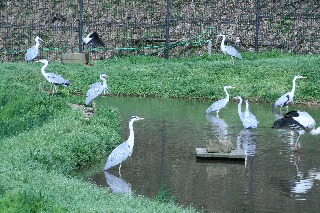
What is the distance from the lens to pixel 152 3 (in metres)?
34.7

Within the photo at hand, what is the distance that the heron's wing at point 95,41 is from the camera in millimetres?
29297

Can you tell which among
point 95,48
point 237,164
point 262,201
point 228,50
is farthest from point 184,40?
point 262,201

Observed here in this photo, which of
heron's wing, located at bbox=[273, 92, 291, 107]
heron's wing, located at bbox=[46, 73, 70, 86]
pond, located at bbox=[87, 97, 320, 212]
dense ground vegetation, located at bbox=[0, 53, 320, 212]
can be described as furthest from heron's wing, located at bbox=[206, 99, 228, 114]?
heron's wing, located at bbox=[46, 73, 70, 86]

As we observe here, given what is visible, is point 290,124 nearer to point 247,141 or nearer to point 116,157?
point 247,141

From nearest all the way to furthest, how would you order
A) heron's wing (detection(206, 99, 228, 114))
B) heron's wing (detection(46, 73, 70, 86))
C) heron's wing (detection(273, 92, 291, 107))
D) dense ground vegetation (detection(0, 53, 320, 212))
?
dense ground vegetation (detection(0, 53, 320, 212)) < heron's wing (detection(206, 99, 228, 114)) < heron's wing (detection(273, 92, 291, 107)) < heron's wing (detection(46, 73, 70, 86))

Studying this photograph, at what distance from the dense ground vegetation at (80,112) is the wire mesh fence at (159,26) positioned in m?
2.79

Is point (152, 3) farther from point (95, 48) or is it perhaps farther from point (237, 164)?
point (237, 164)

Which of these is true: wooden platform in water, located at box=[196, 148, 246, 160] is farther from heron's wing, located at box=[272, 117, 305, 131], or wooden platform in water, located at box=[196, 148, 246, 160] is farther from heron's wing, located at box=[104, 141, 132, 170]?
heron's wing, located at box=[104, 141, 132, 170]

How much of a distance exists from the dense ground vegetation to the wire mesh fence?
2794mm

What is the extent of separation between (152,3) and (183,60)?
274 inches

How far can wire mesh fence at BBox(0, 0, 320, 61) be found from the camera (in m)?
31.2

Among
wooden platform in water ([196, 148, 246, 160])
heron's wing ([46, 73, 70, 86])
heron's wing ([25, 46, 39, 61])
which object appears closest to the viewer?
wooden platform in water ([196, 148, 246, 160])

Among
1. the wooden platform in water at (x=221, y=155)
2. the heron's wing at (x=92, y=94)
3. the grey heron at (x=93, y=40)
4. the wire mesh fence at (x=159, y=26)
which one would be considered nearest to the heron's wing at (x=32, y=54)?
the grey heron at (x=93, y=40)

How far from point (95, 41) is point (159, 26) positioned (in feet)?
9.76
